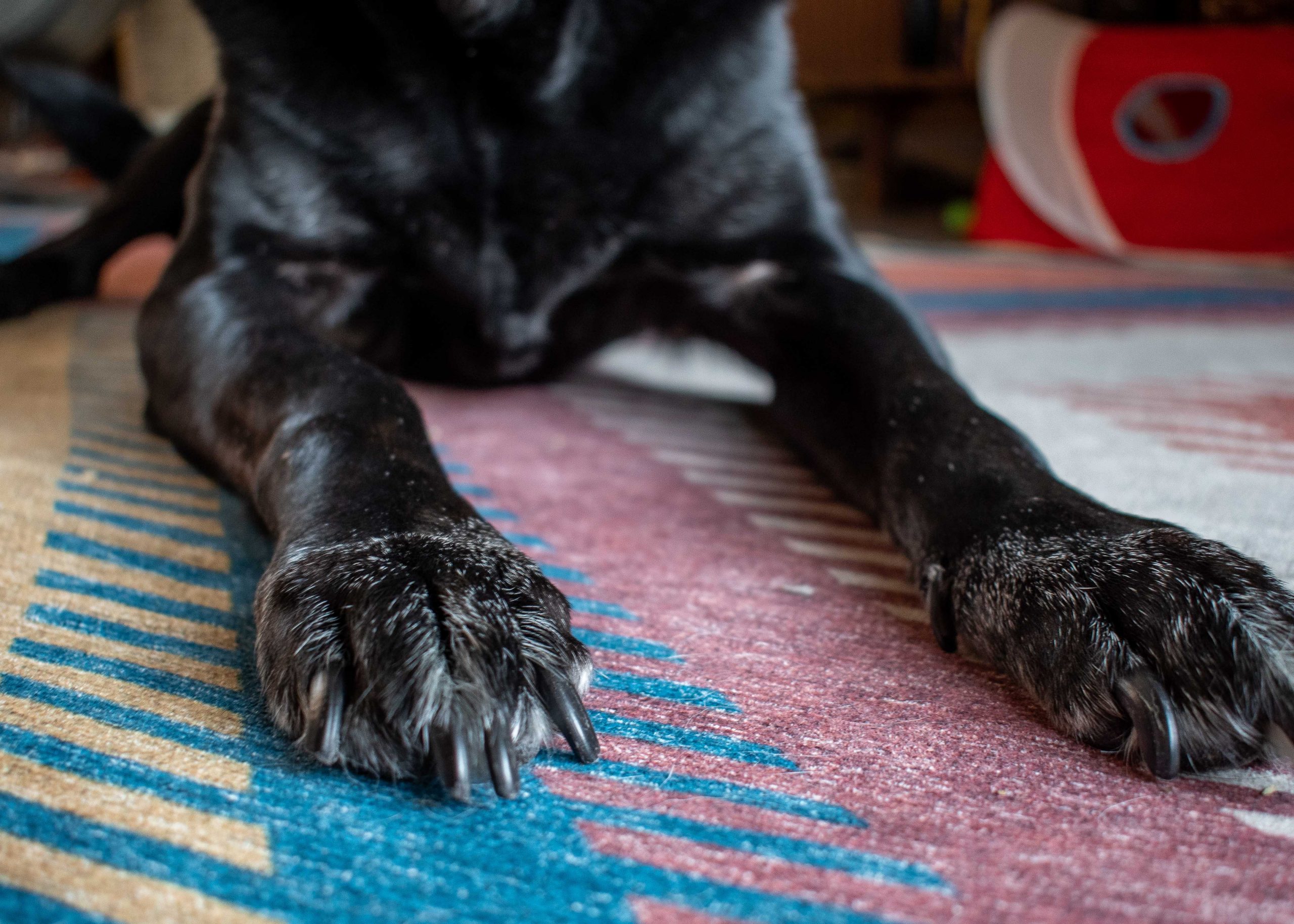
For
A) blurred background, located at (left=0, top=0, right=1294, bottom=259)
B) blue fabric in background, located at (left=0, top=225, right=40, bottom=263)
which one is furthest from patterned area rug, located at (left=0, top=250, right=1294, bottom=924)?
blurred background, located at (left=0, top=0, right=1294, bottom=259)

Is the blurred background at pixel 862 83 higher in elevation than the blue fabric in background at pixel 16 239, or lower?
higher

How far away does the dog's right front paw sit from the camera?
0.43 m

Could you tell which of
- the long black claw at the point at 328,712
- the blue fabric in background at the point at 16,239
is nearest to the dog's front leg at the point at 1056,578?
the long black claw at the point at 328,712

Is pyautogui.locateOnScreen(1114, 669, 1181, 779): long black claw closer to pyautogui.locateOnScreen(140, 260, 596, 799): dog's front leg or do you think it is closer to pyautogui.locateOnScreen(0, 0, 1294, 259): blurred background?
pyautogui.locateOnScreen(140, 260, 596, 799): dog's front leg

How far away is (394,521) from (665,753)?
0.66ft

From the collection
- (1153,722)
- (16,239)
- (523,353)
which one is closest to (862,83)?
(16,239)

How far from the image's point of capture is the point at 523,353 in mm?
1103

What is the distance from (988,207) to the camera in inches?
119

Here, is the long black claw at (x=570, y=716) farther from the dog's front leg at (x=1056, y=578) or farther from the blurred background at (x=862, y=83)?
the blurred background at (x=862, y=83)

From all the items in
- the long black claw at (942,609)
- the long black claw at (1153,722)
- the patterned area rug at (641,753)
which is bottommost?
the patterned area rug at (641,753)

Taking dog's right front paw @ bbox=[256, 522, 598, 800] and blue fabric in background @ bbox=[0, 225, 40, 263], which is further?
blue fabric in background @ bbox=[0, 225, 40, 263]

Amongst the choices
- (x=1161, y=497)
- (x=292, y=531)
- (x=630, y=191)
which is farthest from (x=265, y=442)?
(x=1161, y=497)

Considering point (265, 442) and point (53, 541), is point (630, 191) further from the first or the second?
point (53, 541)

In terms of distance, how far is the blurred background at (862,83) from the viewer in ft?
10.1
